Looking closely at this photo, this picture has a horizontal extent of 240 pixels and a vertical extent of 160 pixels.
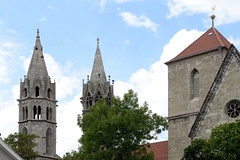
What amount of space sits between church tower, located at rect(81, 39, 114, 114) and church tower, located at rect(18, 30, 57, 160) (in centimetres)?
560

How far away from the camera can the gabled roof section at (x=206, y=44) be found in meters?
44.7

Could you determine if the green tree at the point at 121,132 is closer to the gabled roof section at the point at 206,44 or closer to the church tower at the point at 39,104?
the gabled roof section at the point at 206,44

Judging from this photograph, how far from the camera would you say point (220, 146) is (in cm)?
2639

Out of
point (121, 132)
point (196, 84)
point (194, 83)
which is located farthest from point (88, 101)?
point (121, 132)

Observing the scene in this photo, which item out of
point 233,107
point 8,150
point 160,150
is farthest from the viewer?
point 160,150

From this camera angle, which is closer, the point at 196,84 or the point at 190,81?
the point at 196,84

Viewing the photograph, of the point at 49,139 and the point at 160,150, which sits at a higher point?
the point at 49,139

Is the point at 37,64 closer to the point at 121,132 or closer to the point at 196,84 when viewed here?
the point at 196,84

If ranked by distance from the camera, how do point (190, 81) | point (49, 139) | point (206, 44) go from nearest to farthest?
point (190, 81), point (206, 44), point (49, 139)

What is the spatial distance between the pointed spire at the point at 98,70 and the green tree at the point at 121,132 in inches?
2377

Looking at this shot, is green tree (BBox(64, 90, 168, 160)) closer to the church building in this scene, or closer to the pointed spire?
the church building

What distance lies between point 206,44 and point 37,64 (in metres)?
51.6

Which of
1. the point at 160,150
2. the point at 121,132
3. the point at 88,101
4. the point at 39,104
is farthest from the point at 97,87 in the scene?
the point at 121,132

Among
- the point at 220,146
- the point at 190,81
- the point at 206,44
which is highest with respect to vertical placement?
the point at 206,44
